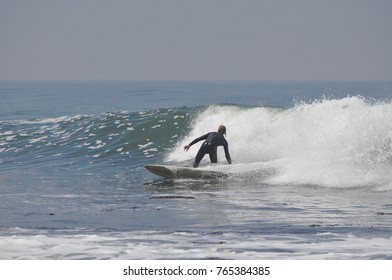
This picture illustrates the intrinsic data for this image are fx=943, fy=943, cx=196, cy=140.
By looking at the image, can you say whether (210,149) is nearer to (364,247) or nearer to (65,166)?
(65,166)

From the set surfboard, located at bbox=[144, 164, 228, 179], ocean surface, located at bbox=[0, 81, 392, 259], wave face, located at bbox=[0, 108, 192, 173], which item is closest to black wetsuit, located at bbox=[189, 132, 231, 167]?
ocean surface, located at bbox=[0, 81, 392, 259]

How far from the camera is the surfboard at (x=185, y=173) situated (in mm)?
21125

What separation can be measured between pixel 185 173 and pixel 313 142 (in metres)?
→ 4.72

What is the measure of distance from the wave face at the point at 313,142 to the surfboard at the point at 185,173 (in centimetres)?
68

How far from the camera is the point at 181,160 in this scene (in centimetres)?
2670

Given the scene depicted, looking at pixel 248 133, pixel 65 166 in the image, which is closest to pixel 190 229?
pixel 65 166

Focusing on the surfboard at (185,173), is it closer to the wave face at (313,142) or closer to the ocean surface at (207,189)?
the ocean surface at (207,189)

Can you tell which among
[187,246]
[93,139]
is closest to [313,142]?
[93,139]

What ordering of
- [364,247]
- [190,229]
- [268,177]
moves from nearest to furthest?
[364,247], [190,229], [268,177]

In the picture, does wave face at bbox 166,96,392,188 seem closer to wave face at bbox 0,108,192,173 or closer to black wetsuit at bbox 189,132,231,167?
black wetsuit at bbox 189,132,231,167

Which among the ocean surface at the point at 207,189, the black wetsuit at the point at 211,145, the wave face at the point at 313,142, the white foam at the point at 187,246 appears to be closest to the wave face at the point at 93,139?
the ocean surface at the point at 207,189

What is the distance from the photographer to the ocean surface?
42.3 feet

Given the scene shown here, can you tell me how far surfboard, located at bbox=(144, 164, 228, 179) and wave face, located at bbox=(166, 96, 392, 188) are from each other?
0.68 meters
